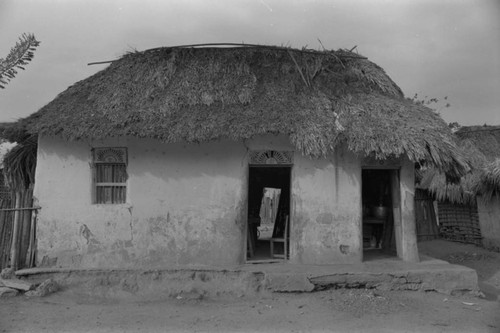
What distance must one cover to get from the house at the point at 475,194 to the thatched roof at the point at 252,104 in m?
5.30

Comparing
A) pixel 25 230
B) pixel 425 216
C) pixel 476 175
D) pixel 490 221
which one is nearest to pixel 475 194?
pixel 476 175

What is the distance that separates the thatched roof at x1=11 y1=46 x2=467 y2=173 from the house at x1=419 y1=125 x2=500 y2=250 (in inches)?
209

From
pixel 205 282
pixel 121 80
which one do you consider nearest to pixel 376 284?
pixel 205 282

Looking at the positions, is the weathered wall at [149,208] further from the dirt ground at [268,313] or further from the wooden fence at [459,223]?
the wooden fence at [459,223]

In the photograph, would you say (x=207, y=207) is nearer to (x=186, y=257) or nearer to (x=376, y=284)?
(x=186, y=257)

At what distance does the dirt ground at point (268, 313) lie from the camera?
5.79 m

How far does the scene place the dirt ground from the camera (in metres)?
5.79

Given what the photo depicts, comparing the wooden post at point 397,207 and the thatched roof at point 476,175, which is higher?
the thatched roof at point 476,175

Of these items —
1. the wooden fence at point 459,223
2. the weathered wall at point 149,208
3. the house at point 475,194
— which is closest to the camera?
the weathered wall at point 149,208

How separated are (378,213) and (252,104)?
4.28 metres

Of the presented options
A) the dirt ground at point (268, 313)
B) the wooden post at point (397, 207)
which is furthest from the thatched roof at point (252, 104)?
the dirt ground at point (268, 313)

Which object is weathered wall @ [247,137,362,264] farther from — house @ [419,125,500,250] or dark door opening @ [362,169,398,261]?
house @ [419,125,500,250]

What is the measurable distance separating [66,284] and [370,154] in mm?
5767

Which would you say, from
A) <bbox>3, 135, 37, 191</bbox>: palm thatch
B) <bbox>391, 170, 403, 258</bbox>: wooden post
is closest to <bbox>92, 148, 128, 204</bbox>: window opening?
<bbox>3, 135, 37, 191</bbox>: palm thatch
